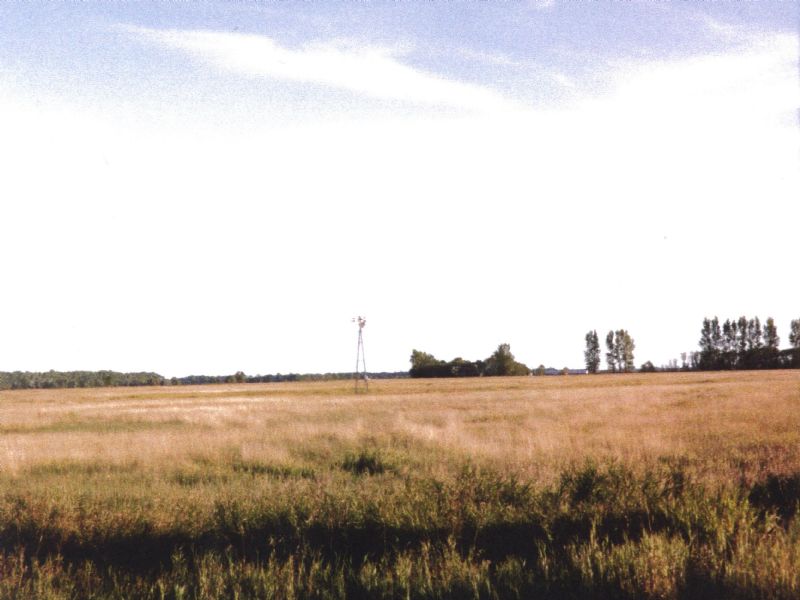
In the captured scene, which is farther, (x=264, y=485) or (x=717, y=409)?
(x=717, y=409)

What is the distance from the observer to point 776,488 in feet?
29.0

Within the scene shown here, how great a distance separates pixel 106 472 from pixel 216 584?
8.23 m

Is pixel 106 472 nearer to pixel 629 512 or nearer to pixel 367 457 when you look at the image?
pixel 367 457

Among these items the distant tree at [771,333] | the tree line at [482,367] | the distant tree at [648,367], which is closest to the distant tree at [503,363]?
the tree line at [482,367]

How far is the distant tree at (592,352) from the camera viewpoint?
16062cm

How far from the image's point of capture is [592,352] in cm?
16188

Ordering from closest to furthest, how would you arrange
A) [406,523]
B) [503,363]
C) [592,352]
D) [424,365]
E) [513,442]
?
[406,523] < [513,442] < [503,363] < [424,365] < [592,352]

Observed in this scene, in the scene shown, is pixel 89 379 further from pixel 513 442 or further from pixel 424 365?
pixel 513 442

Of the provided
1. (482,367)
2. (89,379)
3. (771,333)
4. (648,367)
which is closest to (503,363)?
(482,367)

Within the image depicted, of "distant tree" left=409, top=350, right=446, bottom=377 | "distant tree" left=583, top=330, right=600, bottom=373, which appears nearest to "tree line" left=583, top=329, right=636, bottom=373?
"distant tree" left=583, top=330, right=600, bottom=373

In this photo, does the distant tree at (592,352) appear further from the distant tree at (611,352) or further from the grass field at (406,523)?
the grass field at (406,523)

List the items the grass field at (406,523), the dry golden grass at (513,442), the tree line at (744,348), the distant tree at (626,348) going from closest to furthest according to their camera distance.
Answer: the grass field at (406,523) < the dry golden grass at (513,442) < the tree line at (744,348) < the distant tree at (626,348)

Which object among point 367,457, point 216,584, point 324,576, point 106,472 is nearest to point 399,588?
point 324,576

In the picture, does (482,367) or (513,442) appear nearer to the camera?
(513,442)
